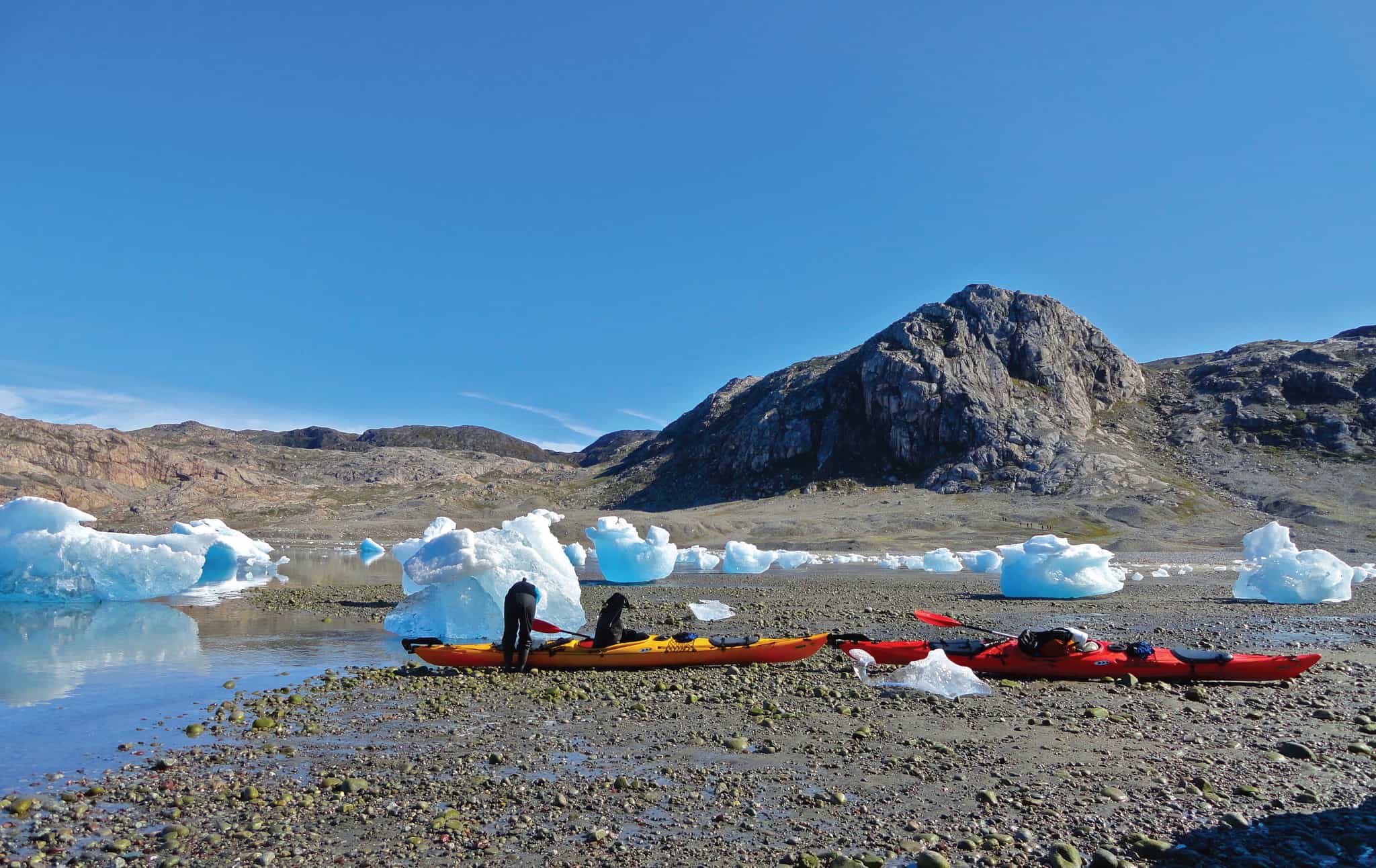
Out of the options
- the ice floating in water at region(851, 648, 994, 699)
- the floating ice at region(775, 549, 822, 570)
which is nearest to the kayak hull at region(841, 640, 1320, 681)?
the ice floating in water at region(851, 648, 994, 699)

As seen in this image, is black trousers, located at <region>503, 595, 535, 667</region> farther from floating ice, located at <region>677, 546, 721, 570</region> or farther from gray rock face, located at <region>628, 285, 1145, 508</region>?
gray rock face, located at <region>628, 285, 1145, 508</region>

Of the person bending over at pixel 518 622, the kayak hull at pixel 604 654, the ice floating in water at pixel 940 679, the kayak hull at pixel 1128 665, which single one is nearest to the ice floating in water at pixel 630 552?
the kayak hull at pixel 604 654

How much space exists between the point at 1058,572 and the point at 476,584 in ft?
56.9

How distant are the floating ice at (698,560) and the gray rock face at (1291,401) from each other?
62.2 metres

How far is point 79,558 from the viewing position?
2316cm

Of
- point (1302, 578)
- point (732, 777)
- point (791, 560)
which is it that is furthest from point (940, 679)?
point (791, 560)

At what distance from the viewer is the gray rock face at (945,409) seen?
84.7m

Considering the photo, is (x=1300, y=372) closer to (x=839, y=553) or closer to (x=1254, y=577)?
(x=839, y=553)

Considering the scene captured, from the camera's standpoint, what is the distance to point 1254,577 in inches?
947

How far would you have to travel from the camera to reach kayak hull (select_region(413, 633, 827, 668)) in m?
13.4

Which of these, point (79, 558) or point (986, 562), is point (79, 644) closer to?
point (79, 558)

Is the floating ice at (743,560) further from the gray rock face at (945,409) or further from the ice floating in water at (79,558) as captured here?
the gray rock face at (945,409)

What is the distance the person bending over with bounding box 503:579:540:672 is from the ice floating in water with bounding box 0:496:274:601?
49.0 feet

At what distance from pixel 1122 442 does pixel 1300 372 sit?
22.9m
